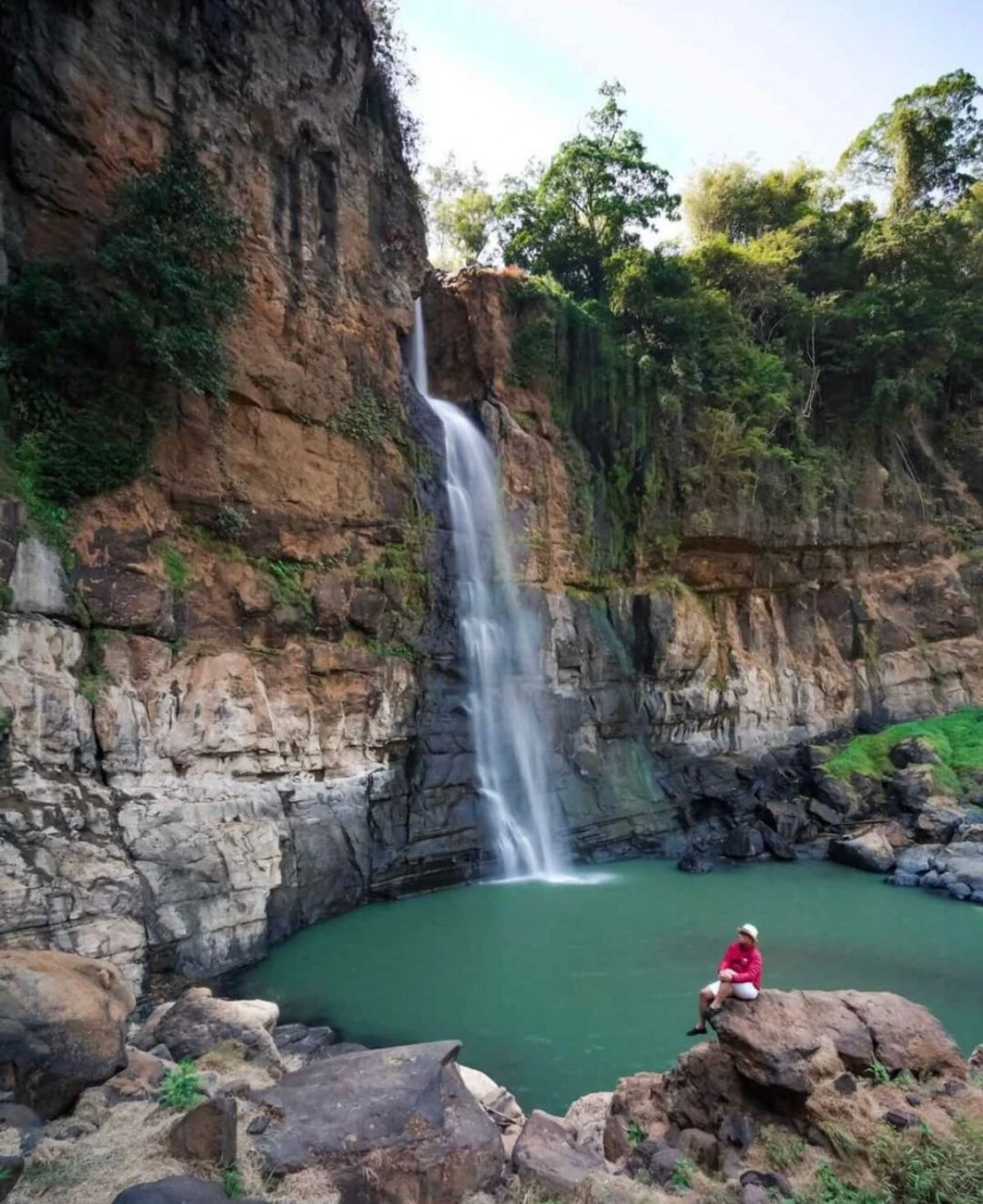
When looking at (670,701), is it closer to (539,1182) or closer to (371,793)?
(371,793)

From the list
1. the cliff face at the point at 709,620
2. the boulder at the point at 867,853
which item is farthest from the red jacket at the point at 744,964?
the boulder at the point at 867,853

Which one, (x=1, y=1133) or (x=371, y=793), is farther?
(x=371, y=793)

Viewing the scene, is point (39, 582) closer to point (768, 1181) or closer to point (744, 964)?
point (744, 964)

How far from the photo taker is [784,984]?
1038cm

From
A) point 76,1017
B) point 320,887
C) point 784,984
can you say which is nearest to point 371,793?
point 320,887

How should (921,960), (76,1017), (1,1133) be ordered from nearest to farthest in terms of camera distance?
(1,1133)
(76,1017)
(921,960)

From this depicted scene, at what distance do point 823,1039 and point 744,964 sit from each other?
74 cm

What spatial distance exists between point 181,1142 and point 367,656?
428 inches

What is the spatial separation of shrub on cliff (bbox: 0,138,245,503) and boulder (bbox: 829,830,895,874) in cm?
1646

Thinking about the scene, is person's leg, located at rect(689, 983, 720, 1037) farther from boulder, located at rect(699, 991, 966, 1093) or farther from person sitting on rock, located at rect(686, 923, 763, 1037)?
boulder, located at rect(699, 991, 966, 1093)

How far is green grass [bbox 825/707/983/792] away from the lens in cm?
2084

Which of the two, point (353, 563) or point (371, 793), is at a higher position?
point (353, 563)

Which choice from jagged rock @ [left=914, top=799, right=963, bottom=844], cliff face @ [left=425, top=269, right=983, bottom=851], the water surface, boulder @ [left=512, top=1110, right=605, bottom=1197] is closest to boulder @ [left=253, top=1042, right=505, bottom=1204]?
boulder @ [left=512, top=1110, right=605, bottom=1197]

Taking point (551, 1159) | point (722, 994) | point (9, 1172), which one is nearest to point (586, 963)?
point (722, 994)
